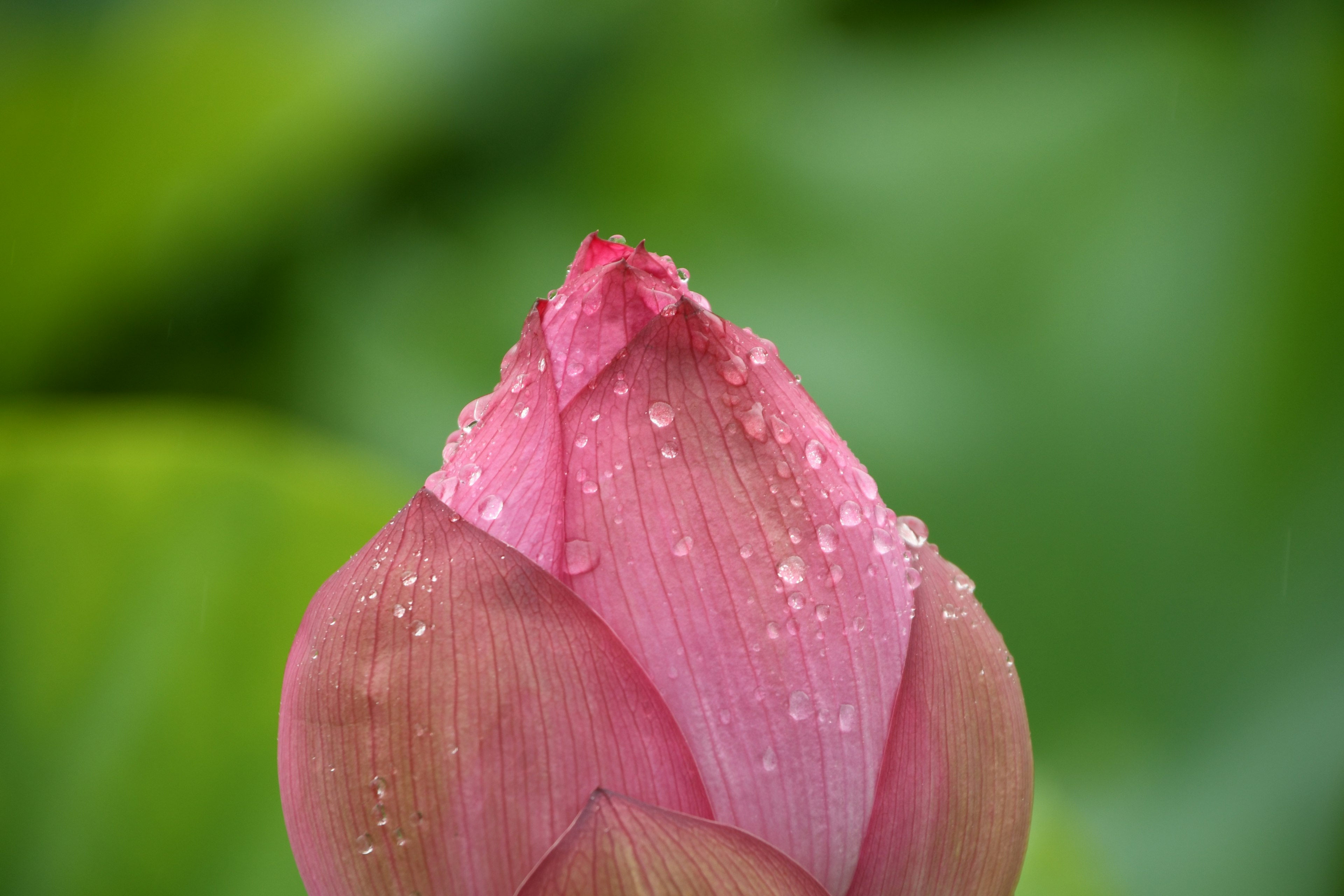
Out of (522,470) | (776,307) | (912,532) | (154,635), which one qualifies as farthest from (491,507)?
(776,307)

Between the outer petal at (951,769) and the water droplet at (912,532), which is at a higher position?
the water droplet at (912,532)

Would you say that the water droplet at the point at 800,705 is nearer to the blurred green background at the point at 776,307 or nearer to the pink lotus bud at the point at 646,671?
the pink lotus bud at the point at 646,671

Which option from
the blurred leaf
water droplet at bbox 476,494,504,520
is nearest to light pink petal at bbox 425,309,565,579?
water droplet at bbox 476,494,504,520

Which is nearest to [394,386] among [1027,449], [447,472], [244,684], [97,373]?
[97,373]

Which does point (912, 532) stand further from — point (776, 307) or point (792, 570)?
point (776, 307)

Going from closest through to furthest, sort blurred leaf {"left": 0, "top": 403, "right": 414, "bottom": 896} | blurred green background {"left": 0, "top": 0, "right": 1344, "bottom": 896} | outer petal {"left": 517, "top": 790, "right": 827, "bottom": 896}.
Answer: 1. outer petal {"left": 517, "top": 790, "right": 827, "bottom": 896}
2. blurred leaf {"left": 0, "top": 403, "right": 414, "bottom": 896}
3. blurred green background {"left": 0, "top": 0, "right": 1344, "bottom": 896}

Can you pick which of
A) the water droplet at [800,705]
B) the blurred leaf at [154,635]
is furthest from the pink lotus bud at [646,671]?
the blurred leaf at [154,635]

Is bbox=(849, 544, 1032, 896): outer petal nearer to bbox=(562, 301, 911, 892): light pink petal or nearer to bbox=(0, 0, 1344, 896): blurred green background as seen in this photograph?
bbox=(562, 301, 911, 892): light pink petal
